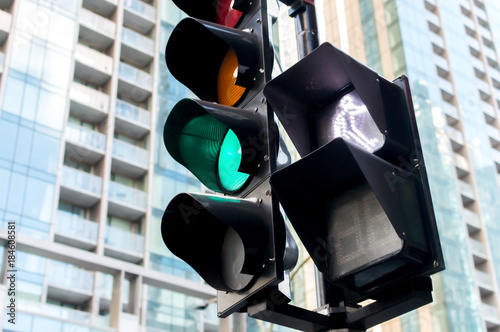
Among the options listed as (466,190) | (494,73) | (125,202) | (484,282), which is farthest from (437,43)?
(125,202)

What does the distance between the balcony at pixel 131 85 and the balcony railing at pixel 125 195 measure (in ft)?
17.2

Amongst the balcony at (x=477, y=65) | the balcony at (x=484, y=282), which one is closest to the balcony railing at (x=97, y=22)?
the balcony at (x=484, y=282)

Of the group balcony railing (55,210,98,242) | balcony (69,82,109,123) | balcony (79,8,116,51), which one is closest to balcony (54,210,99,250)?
balcony railing (55,210,98,242)

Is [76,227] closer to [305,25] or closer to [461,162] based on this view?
[461,162]

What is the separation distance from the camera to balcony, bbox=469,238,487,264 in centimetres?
3750

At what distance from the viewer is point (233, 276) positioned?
8.68ft

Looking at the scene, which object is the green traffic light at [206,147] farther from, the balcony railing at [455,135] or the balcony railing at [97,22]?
the balcony railing at [455,135]

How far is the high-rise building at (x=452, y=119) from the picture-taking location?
32125mm

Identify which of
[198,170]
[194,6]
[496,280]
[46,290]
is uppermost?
[496,280]

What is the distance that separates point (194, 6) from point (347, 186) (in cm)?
146

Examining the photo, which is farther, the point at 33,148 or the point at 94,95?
the point at 94,95

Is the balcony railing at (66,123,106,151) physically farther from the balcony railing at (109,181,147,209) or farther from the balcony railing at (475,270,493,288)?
the balcony railing at (475,270,493,288)

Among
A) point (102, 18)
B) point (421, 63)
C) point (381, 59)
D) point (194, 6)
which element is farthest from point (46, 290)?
point (194, 6)

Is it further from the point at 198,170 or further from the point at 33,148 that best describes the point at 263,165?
the point at 33,148
